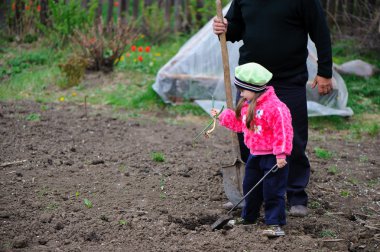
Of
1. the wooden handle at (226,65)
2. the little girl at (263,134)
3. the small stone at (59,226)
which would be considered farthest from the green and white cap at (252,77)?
the small stone at (59,226)

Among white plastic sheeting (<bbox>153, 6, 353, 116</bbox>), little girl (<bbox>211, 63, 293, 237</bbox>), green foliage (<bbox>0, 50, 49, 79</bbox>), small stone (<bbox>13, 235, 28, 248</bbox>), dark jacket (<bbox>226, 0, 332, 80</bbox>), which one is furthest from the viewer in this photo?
green foliage (<bbox>0, 50, 49, 79</bbox>)

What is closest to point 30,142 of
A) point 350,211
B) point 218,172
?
point 218,172

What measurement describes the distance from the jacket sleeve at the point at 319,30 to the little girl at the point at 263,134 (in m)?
0.53

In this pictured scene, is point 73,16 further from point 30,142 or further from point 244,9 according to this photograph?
point 244,9

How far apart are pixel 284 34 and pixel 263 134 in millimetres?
781

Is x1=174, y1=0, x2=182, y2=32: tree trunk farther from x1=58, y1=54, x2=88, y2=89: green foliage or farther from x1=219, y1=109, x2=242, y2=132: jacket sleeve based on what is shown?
x1=219, y1=109, x2=242, y2=132: jacket sleeve

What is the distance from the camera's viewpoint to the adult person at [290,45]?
4.15 m

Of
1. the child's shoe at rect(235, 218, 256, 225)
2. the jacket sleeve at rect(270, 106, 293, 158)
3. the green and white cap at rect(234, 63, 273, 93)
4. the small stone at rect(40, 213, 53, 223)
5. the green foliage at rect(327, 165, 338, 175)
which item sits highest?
the green and white cap at rect(234, 63, 273, 93)

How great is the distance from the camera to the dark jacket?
4133mm

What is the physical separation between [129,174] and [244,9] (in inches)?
68.8

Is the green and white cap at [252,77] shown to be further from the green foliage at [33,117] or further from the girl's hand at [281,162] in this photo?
the green foliage at [33,117]

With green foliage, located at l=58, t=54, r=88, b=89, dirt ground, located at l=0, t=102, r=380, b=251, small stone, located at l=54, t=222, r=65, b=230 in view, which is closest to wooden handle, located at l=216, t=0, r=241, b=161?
dirt ground, located at l=0, t=102, r=380, b=251

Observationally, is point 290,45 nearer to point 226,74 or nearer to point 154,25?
point 226,74

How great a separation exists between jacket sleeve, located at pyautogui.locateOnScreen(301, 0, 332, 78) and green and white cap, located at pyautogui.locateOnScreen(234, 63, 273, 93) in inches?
23.4
